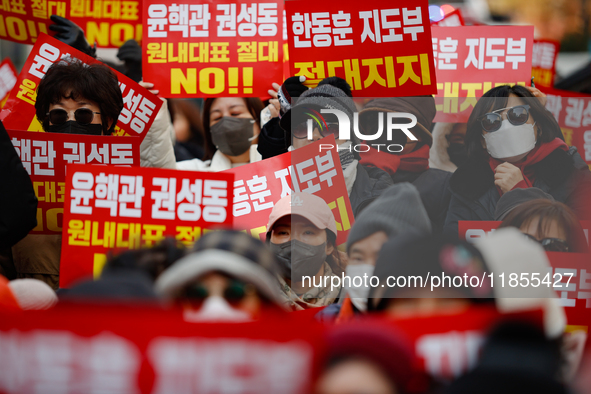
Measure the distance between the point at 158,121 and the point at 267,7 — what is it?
1115mm

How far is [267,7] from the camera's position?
424cm

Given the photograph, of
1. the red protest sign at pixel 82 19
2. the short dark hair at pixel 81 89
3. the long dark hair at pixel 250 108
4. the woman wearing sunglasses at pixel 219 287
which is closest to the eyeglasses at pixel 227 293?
the woman wearing sunglasses at pixel 219 287

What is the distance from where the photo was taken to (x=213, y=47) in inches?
167

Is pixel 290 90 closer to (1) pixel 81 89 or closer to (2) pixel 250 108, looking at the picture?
(2) pixel 250 108

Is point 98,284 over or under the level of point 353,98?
under

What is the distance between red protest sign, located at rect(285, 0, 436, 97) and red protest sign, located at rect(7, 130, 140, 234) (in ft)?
3.80

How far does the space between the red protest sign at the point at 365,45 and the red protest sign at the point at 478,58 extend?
0.54m

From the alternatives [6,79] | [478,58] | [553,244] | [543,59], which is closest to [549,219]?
[553,244]

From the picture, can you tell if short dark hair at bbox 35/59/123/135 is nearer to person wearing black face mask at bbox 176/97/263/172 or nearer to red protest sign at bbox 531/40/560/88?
person wearing black face mask at bbox 176/97/263/172

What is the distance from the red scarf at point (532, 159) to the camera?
3090 mm

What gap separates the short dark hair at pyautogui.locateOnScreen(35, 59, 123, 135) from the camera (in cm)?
343

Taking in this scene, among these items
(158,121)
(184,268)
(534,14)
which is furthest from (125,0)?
(534,14)

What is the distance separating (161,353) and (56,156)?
2.05 meters

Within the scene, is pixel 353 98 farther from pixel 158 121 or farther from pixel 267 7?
pixel 158 121
